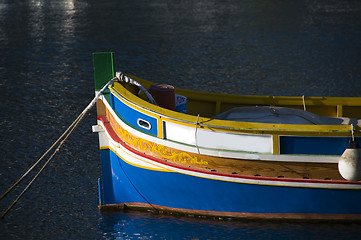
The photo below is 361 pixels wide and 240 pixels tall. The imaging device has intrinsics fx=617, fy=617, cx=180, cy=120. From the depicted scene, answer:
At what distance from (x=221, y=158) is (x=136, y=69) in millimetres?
11819

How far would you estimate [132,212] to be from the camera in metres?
9.48

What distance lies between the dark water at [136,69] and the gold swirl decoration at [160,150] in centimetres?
100

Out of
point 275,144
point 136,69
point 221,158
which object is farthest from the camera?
point 136,69

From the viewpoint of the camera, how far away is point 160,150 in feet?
28.8

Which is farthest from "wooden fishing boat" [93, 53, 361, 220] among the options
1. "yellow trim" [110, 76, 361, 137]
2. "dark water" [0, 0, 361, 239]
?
"dark water" [0, 0, 361, 239]

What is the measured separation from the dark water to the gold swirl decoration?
1000mm

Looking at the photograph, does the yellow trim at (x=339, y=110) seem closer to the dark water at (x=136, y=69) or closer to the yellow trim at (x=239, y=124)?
the yellow trim at (x=239, y=124)

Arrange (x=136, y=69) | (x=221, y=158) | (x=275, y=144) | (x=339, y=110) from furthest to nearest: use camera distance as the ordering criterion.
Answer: (x=136, y=69)
(x=339, y=110)
(x=221, y=158)
(x=275, y=144)

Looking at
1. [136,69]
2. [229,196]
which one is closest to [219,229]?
[229,196]

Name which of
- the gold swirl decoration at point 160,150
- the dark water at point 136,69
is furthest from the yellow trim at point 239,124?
the dark water at point 136,69

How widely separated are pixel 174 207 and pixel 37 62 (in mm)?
13580

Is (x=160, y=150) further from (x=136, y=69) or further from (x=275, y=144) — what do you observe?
(x=136, y=69)

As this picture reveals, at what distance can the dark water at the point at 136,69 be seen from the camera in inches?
364

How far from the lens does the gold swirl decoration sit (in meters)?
8.56
